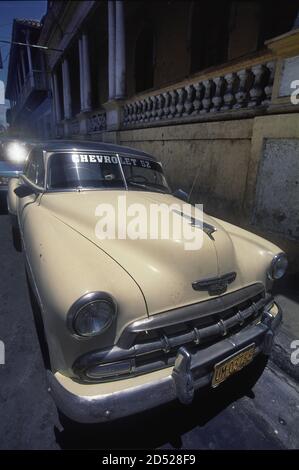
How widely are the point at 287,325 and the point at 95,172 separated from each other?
245 centimetres

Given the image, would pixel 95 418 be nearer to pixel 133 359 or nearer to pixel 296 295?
pixel 133 359

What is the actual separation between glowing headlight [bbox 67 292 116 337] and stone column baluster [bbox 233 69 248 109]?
416 centimetres

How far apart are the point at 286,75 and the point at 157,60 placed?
6.76 meters

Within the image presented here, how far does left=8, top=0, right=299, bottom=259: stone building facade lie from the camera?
370 centimetres

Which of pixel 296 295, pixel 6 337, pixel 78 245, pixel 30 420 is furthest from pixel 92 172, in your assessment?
pixel 296 295

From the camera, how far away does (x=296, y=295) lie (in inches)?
128

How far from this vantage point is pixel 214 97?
4.82 metres

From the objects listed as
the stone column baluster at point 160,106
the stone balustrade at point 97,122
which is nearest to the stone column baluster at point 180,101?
the stone column baluster at point 160,106

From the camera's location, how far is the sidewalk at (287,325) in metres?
2.38

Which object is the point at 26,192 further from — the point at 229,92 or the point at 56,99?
the point at 56,99

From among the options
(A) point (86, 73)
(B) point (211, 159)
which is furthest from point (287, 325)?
(A) point (86, 73)

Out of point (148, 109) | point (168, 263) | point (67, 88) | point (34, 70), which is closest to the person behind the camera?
point (168, 263)

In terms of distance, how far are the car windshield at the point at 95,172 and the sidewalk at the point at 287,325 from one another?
6.26 ft

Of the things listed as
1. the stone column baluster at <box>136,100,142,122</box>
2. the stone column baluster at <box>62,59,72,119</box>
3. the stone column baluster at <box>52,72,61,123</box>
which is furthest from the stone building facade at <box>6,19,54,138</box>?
the stone column baluster at <box>136,100,142,122</box>
